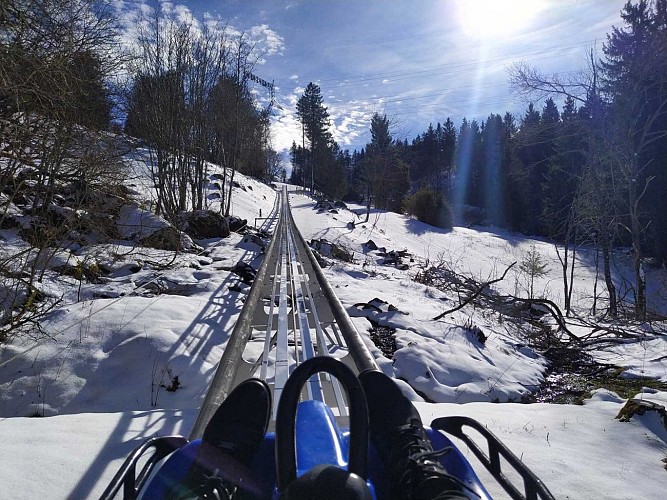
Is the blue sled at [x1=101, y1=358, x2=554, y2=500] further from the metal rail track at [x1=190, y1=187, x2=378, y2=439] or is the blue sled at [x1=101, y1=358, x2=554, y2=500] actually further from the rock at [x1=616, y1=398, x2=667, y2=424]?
the rock at [x1=616, y1=398, x2=667, y2=424]

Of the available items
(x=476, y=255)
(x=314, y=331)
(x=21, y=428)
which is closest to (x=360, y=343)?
(x=314, y=331)

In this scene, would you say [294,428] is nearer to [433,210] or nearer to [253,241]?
[253,241]

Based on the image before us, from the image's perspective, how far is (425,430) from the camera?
1.90 metres

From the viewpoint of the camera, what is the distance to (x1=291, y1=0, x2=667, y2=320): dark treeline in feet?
43.4

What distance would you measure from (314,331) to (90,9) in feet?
17.6

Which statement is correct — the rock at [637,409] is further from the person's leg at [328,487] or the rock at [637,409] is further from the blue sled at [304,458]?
the person's leg at [328,487]

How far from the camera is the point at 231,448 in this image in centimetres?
163

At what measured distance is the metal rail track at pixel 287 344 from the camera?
282 cm

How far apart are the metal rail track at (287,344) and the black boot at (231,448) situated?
0.41 meters

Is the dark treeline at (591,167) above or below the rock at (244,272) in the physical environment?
above

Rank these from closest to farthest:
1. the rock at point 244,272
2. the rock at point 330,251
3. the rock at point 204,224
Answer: the rock at point 244,272 < the rock at point 204,224 < the rock at point 330,251

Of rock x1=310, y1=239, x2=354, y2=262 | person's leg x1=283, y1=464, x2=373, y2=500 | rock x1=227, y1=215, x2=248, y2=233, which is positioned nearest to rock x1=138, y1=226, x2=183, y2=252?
rock x1=227, y1=215, x2=248, y2=233

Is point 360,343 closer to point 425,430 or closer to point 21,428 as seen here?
point 425,430

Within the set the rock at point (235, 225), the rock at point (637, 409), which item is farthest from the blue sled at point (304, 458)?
the rock at point (235, 225)
